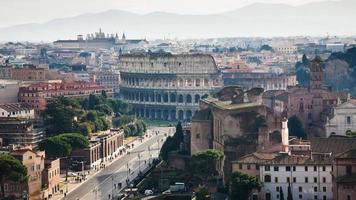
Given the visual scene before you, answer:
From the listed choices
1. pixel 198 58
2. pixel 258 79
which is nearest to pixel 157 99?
pixel 198 58

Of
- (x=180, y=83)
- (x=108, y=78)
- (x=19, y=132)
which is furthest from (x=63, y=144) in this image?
(x=108, y=78)

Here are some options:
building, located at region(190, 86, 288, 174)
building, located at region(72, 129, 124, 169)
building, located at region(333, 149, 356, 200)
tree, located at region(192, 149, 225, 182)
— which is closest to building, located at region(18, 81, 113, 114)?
building, located at region(72, 129, 124, 169)

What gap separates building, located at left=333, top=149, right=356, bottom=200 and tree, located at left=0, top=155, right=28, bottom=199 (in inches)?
945

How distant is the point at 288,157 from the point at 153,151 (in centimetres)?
3642

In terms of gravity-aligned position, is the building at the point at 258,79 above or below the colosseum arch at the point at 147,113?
above

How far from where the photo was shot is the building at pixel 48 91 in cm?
10688

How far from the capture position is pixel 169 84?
14112cm

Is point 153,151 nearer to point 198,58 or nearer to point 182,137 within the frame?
point 182,137

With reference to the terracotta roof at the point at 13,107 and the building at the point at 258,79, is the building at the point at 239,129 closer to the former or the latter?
the terracotta roof at the point at 13,107

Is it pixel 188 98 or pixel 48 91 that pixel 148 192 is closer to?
pixel 48 91

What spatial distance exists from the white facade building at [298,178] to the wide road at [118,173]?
1507 centimetres

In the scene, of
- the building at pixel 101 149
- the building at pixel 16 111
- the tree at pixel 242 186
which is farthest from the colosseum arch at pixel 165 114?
the tree at pixel 242 186

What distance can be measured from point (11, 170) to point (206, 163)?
1540 cm

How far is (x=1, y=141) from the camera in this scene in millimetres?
82000
